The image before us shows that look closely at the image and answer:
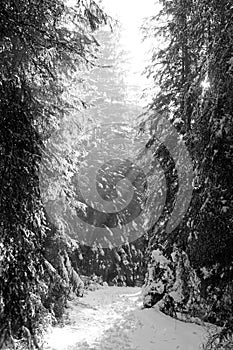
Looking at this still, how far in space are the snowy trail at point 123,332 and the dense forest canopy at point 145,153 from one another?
65cm

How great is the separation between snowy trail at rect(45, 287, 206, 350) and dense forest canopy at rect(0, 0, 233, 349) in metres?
0.65

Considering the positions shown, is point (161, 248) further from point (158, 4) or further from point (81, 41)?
point (158, 4)

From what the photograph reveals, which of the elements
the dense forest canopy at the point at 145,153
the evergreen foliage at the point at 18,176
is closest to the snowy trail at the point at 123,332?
the dense forest canopy at the point at 145,153

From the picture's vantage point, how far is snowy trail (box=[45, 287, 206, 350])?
850 cm

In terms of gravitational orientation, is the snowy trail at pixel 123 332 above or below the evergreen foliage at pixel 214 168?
below

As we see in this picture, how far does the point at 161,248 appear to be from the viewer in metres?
11.1

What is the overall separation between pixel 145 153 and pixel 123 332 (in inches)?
231

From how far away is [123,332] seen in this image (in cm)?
957

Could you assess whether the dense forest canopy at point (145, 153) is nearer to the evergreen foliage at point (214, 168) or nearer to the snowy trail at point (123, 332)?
the evergreen foliage at point (214, 168)

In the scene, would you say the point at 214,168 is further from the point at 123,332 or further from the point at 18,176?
the point at 123,332

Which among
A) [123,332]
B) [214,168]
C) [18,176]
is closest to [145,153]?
[123,332]

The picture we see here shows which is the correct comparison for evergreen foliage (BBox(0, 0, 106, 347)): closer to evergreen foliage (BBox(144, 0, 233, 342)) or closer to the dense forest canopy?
the dense forest canopy

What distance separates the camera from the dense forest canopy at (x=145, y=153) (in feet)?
15.6

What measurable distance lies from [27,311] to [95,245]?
1281 cm
